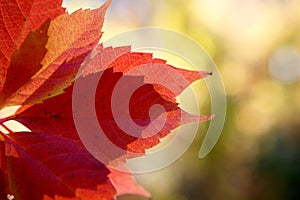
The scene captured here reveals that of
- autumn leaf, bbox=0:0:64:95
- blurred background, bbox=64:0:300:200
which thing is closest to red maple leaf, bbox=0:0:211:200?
autumn leaf, bbox=0:0:64:95

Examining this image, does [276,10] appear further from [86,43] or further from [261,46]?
[86,43]

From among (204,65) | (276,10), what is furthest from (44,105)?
(276,10)

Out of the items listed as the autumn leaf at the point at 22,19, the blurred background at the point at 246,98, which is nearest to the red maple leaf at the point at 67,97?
the autumn leaf at the point at 22,19

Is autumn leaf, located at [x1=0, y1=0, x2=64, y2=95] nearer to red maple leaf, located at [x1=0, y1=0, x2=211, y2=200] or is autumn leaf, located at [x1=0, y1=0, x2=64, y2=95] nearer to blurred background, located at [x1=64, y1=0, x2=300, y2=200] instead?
red maple leaf, located at [x1=0, y1=0, x2=211, y2=200]

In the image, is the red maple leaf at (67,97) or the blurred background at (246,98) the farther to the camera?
the blurred background at (246,98)

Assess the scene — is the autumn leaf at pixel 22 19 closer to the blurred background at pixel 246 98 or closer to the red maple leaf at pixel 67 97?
the red maple leaf at pixel 67 97

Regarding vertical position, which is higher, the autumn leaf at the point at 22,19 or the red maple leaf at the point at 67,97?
the autumn leaf at the point at 22,19
